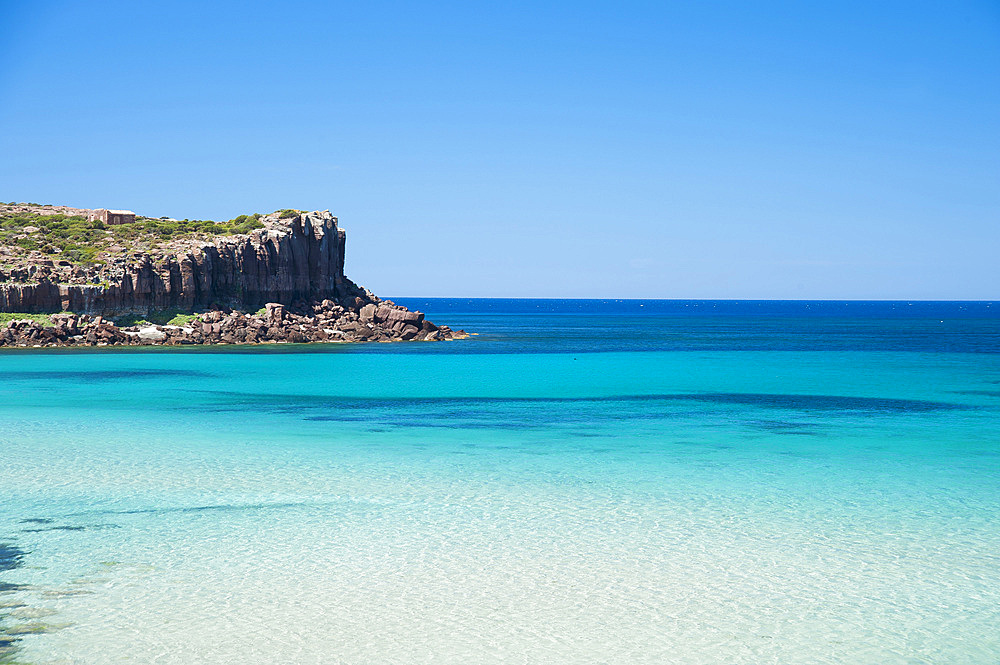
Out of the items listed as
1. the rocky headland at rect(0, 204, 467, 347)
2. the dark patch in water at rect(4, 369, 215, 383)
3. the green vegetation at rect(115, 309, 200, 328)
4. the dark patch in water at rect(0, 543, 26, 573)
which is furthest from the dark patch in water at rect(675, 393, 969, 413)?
the green vegetation at rect(115, 309, 200, 328)

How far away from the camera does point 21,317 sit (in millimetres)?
59344

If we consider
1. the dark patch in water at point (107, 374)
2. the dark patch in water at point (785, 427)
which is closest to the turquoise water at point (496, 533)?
the dark patch in water at point (785, 427)

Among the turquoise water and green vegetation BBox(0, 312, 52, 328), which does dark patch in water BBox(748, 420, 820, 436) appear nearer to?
the turquoise water

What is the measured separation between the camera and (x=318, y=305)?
7812cm

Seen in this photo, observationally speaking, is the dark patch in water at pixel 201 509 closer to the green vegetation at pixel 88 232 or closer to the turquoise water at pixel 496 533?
the turquoise water at pixel 496 533

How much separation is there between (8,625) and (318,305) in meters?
70.4

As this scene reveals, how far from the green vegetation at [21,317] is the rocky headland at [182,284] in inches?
4.3

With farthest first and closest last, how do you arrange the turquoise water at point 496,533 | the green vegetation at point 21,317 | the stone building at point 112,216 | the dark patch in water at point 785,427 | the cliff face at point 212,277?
the stone building at point 112,216 < the cliff face at point 212,277 < the green vegetation at point 21,317 < the dark patch in water at point 785,427 < the turquoise water at point 496,533

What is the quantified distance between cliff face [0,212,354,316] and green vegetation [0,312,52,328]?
472mm

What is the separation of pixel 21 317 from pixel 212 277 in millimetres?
15585

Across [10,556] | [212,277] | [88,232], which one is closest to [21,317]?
[212,277]

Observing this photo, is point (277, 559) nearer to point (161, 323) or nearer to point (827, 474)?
point (827, 474)

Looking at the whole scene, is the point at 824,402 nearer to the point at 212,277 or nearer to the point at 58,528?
the point at 58,528

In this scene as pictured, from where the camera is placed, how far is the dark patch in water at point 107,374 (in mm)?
37625
